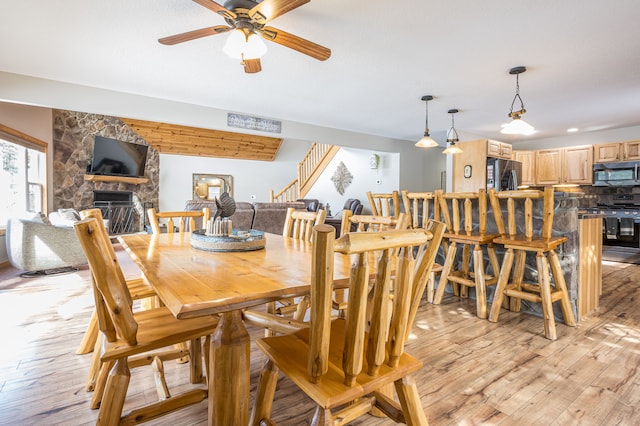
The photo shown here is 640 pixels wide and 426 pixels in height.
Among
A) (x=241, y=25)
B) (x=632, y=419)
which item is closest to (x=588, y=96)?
(x=632, y=419)

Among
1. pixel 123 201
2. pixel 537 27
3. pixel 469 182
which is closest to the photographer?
pixel 537 27

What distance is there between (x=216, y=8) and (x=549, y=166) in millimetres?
6965

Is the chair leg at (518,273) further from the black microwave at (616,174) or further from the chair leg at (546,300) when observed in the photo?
the black microwave at (616,174)

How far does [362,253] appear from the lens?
2.54 ft

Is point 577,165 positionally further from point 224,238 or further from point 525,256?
point 224,238

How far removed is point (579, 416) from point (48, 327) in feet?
11.2

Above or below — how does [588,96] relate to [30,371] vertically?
above

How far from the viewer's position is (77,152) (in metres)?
6.58

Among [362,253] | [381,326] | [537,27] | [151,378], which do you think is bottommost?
[151,378]

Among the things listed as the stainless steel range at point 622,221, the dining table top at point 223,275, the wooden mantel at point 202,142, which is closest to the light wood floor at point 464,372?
the dining table top at point 223,275

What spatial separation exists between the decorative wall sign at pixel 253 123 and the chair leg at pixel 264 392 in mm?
4537

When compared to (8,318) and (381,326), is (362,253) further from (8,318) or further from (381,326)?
(8,318)

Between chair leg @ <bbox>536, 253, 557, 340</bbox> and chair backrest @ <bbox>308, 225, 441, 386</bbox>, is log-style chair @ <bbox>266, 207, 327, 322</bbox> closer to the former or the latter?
chair backrest @ <bbox>308, 225, 441, 386</bbox>

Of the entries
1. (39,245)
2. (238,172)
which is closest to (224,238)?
(39,245)
